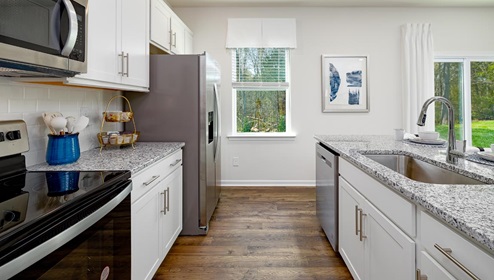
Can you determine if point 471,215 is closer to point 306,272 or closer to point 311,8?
point 306,272

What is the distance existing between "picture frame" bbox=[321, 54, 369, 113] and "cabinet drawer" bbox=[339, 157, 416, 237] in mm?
2550

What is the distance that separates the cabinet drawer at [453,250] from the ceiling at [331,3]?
12.4 feet

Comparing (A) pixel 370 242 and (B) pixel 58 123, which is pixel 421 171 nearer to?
(A) pixel 370 242

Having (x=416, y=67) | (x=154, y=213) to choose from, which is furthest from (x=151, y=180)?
(x=416, y=67)

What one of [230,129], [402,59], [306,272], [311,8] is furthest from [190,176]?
[402,59]

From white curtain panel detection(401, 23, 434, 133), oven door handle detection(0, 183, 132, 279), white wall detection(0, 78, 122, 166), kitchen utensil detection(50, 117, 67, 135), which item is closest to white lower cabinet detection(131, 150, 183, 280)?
oven door handle detection(0, 183, 132, 279)

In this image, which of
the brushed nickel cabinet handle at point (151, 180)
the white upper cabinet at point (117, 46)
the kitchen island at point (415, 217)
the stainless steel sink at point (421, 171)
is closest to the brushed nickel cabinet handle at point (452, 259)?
the kitchen island at point (415, 217)

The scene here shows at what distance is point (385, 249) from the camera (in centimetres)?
129

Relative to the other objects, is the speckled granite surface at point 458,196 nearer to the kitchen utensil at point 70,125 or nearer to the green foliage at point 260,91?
the kitchen utensil at point 70,125

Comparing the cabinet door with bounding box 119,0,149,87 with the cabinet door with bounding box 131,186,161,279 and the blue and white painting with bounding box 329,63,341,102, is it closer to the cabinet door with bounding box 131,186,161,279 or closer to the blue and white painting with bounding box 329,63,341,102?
the cabinet door with bounding box 131,186,161,279

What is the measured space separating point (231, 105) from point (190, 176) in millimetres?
1884

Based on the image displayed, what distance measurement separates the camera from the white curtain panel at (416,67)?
4.12 metres

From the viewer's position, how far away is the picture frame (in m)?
4.19

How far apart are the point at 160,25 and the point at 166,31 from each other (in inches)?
6.9
